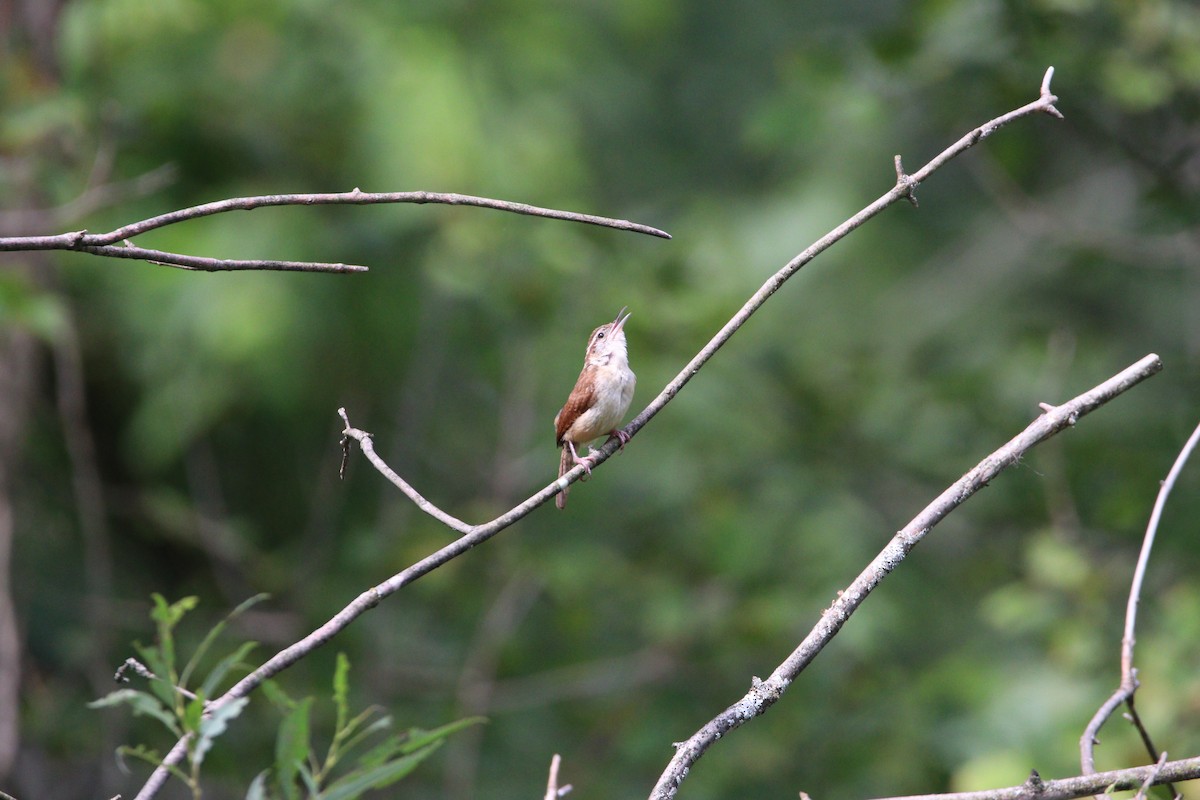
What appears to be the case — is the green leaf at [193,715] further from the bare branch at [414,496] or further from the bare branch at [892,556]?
the bare branch at [892,556]

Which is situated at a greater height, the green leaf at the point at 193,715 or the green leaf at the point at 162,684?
the green leaf at the point at 162,684

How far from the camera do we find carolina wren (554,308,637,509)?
461 cm

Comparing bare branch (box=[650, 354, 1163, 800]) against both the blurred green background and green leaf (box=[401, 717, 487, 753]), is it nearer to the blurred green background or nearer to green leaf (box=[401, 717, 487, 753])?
green leaf (box=[401, 717, 487, 753])

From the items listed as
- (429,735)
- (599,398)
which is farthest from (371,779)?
(599,398)

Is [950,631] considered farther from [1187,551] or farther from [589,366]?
[589,366]

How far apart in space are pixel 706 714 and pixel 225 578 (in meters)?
3.10

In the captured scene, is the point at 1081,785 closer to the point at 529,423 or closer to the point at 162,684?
the point at 162,684

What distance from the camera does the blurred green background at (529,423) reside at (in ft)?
19.9

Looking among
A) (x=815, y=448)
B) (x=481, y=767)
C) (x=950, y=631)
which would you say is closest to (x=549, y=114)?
(x=815, y=448)

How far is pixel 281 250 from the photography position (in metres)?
6.66

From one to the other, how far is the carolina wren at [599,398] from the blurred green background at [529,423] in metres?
1.24

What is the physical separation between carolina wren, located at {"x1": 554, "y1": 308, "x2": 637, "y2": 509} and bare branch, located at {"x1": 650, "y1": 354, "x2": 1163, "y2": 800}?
7.61ft

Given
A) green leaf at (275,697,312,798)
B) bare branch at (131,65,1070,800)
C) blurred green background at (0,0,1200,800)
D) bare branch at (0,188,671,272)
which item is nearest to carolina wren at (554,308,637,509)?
blurred green background at (0,0,1200,800)

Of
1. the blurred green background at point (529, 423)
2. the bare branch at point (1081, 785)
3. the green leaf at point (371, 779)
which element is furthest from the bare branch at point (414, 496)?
the blurred green background at point (529, 423)
